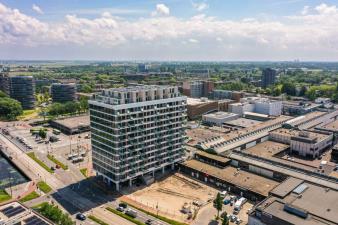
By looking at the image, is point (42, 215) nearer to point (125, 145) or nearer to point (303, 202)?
point (125, 145)

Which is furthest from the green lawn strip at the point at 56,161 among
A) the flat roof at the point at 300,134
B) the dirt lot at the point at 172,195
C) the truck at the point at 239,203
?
the flat roof at the point at 300,134

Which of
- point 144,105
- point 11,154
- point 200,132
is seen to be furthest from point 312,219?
point 11,154

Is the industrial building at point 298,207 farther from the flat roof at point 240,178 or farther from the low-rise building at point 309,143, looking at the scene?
the low-rise building at point 309,143

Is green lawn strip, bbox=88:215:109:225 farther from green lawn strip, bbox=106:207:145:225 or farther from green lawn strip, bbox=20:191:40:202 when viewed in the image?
green lawn strip, bbox=20:191:40:202

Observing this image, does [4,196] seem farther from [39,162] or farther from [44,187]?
[39,162]

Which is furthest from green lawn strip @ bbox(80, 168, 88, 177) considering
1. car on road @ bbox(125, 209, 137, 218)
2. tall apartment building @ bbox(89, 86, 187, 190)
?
car on road @ bbox(125, 209, 137, 218)
